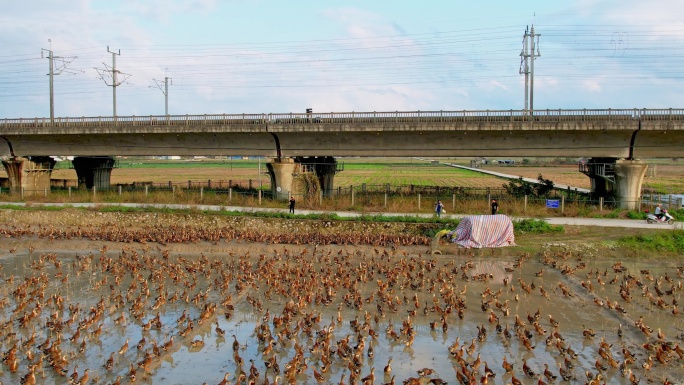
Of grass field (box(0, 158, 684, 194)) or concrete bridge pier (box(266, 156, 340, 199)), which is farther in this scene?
grass field (box(0, 158, 684, 194))

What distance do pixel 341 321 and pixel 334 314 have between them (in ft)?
3.05

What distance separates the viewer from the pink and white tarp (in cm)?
2898

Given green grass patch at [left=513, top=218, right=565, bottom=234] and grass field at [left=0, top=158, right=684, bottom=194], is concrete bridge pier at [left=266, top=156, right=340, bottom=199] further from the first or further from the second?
green grass patch at [left=513, top=218, right=565, bottom=234]

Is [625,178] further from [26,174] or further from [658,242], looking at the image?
[26,174]

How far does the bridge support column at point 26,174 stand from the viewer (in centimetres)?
4716

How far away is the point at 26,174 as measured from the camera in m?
47.4

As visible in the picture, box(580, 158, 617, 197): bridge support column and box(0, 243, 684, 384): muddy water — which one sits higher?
box(580, 158, 617, 197): bridge support column

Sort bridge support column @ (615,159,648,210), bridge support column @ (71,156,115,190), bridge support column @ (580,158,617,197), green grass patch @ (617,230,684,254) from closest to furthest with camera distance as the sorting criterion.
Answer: green grass patch @ (617,230,684,254) → bridge support column @ (615,159,648,210) → bridge support column @ (580,158,617,197) → bridge support column @ (71,156,115,190)

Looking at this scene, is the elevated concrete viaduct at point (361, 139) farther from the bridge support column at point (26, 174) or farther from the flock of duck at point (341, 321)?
the flock of duck at point (341, 321)

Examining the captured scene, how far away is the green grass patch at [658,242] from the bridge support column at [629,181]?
7.16 meters

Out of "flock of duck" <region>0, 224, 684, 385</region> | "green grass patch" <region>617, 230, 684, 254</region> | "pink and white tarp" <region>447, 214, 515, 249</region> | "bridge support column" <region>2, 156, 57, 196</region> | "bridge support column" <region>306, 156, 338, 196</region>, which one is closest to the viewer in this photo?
"flock of duck" <region>0, 224, 684, 385</region>

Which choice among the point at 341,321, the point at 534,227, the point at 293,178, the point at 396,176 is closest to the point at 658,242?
the point at 534,227

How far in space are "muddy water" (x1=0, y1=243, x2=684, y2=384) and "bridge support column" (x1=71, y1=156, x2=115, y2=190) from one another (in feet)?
74.9

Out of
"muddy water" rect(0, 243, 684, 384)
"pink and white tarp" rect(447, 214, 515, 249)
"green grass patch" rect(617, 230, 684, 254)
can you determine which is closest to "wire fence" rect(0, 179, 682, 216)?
"green grass patch" rect(617, 230, 684, 254)
